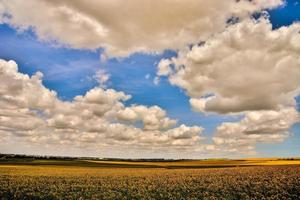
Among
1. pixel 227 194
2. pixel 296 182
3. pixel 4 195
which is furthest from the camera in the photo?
pixel 296 182

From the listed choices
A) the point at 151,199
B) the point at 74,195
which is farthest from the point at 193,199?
the point at 74,195

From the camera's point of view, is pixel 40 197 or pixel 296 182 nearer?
pixel 40 197

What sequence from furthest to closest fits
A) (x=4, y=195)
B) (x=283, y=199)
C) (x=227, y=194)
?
(x=4, y=195)
(x=227, y=194)
(x=283, y=199)

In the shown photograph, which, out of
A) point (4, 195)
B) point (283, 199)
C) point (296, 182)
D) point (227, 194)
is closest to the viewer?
point (283, 199)

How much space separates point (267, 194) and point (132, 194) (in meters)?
11.9

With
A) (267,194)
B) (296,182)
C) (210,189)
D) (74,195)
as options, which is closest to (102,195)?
(74,195)

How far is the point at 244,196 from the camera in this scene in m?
29.5

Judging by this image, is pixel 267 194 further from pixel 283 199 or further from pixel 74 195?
pixel 74 195

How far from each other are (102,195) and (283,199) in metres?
15.5

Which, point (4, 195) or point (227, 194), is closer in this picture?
point (227, 194)

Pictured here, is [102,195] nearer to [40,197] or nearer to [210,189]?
[40,197]

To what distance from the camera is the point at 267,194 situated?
30734 millimetres

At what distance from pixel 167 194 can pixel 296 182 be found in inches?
598

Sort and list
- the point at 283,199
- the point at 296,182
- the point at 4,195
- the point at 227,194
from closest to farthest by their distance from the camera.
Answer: the point at 283,199
the point at 227,194
the point at 4,195
the point at 296,182
